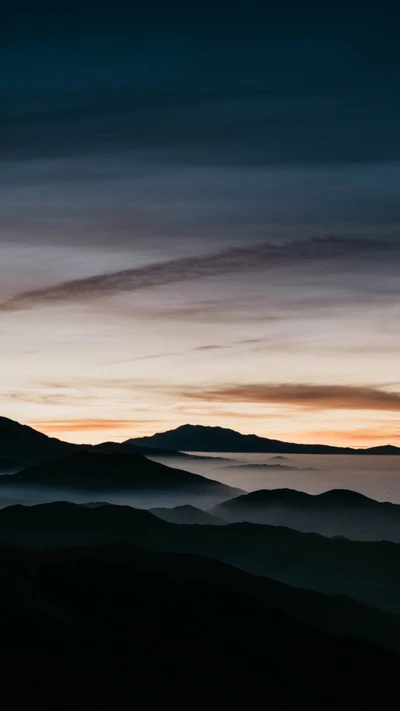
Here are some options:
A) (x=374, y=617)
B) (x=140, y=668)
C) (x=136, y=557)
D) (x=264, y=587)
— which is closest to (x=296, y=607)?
(x=264, y=587)

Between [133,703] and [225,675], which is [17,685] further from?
[225,675]

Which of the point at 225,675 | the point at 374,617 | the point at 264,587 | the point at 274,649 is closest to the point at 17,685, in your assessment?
the point at 225,675

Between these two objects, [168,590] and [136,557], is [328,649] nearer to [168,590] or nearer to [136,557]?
[168,590]

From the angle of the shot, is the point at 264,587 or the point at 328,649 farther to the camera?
the point at 264,587

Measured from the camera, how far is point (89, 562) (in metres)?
164

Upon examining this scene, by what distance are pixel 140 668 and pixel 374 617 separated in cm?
6380

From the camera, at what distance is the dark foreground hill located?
4715 inches

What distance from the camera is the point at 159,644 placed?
13488 cm

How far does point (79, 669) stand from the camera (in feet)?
394

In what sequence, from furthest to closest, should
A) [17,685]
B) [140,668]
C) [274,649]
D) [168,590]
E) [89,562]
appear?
1. [89,562]
2. [168,590]
3. [274,649]
4. [140,668]
5. [17,685]

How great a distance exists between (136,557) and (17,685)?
2126 inches

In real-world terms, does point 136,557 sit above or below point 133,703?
above

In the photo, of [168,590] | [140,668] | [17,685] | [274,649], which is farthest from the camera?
[168,590]

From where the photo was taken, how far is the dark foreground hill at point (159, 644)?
120 meters
